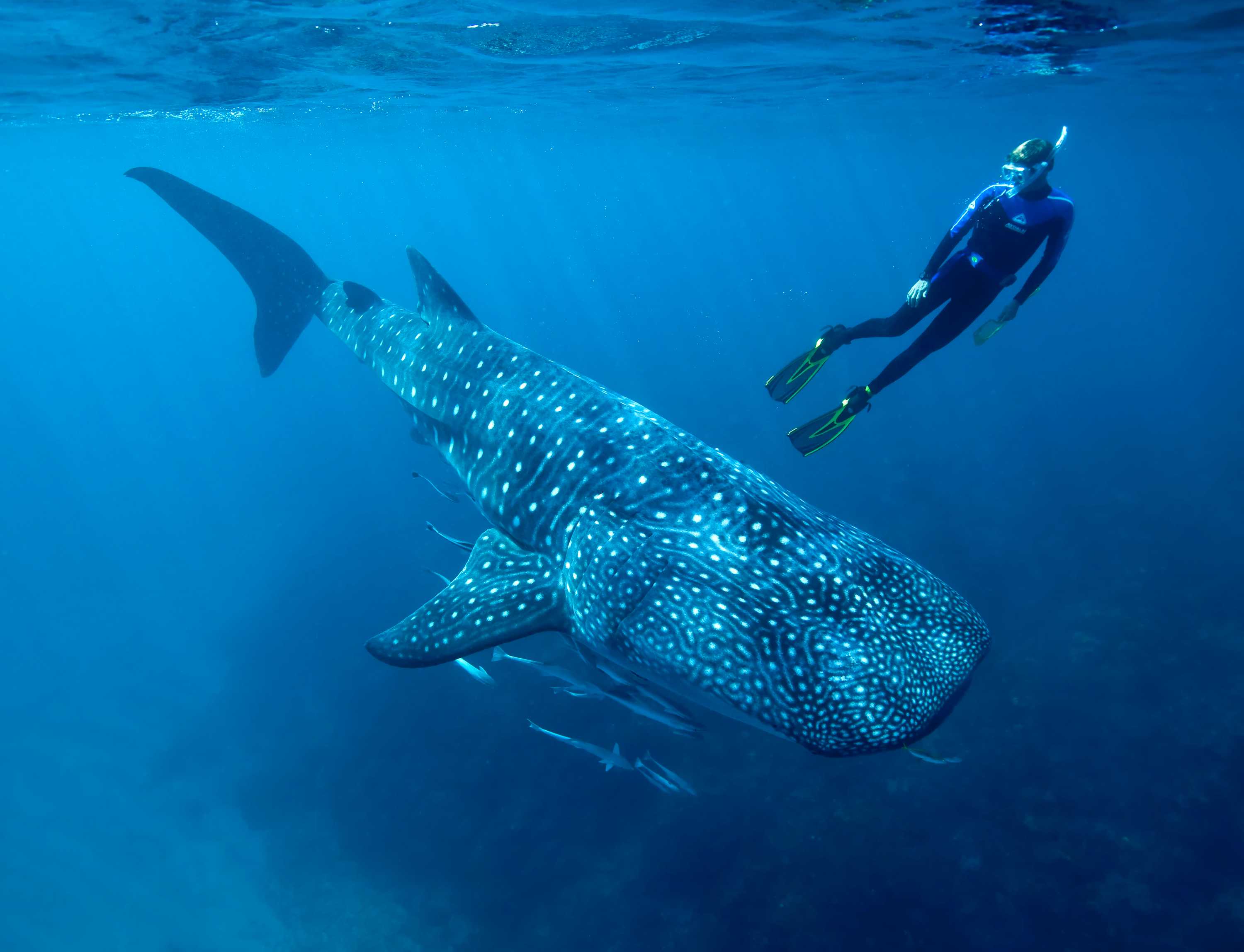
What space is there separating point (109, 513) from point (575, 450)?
40.7 metres

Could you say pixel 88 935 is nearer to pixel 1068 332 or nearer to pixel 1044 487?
pixel 1044 487

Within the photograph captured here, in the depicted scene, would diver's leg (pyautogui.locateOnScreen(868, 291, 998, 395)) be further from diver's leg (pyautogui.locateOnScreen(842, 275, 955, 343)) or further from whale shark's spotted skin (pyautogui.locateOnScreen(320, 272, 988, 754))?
whale shark's spotted skin (pyautogui.locateOnScreen(320, 272, 988, 754))

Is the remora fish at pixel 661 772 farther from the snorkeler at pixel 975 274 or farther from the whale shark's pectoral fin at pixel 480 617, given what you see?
the snorkeler at pixel 975 274

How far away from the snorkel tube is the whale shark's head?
4666mm

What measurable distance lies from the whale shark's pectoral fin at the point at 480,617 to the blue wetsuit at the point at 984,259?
4.45 metres

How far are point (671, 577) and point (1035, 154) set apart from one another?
597cm

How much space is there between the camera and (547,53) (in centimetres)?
1825

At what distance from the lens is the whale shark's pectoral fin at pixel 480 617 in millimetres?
4996

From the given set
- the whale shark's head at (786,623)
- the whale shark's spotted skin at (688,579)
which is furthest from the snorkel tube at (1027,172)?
the whale shark's head at (786,623)

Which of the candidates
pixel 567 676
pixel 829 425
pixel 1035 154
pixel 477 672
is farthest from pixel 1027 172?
pixel 477 672

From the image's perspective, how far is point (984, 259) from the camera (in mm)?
7477

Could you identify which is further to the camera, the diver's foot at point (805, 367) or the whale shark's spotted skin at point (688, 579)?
the diver's foot at point (805, 367)

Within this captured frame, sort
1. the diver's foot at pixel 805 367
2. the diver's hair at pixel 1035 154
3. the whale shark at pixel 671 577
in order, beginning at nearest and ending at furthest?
the whale shark at pixel 671 577 → the diver's hair at pixel 1035 154 → the diver's foot at pixel 805 367

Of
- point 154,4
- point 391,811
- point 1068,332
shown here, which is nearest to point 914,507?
point 391,811
